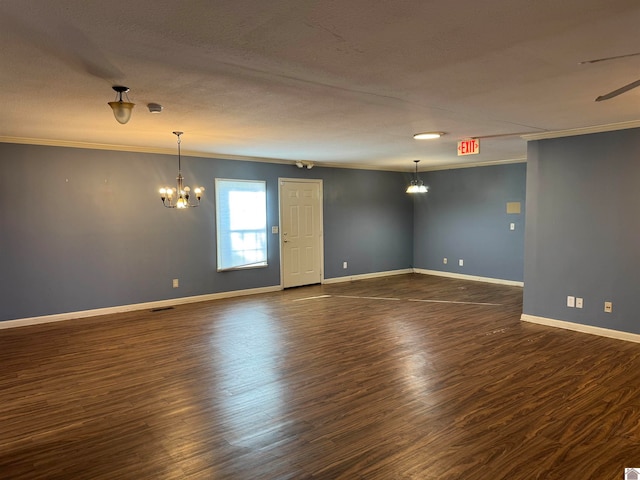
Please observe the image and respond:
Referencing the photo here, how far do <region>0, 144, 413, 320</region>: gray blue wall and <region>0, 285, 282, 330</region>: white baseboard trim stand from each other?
0.06 meters

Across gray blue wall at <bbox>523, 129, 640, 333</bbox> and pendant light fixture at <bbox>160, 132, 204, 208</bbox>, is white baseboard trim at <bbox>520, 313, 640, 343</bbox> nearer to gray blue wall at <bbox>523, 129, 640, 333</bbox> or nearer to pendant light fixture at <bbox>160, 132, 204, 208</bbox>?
gray blue wall at <bbox>523, 129, 640, 333</bbox>

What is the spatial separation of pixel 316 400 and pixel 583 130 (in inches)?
167

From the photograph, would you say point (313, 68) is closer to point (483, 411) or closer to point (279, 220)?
point (483, 411)

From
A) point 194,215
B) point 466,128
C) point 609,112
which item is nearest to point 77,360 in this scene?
point 194,215

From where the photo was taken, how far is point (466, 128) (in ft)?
15.1

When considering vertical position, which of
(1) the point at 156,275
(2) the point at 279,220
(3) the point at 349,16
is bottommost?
(1) the point at 156,275

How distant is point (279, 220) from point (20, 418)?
5.15m

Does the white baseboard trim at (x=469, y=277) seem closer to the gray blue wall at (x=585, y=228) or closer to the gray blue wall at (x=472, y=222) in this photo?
the gray blue wall at (x=472, y=222)

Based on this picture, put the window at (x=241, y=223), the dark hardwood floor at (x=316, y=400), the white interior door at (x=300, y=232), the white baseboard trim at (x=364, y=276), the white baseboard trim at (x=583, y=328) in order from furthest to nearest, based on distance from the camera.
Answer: the white baseboard trim at (x=364, y=276)
the white interior door at (x=300, y=232)
the window at (x=241, y=223)
the white baseboard trim at (x=583, y=328)
the dark hardwood floor at (x=316, y=400)

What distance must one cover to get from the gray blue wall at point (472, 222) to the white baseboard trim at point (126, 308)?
391cm

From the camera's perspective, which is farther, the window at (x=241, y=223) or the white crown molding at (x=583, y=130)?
the window at (x=241, y=223)

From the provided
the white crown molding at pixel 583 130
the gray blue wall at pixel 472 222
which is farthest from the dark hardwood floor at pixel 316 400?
the gray blue wall at pixel 472 222

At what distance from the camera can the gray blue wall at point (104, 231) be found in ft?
17.2

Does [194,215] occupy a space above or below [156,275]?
above
